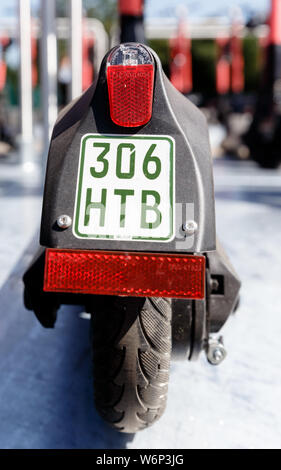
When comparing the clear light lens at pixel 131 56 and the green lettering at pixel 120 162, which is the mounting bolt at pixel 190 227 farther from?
the clear light lens at pixel 131 56

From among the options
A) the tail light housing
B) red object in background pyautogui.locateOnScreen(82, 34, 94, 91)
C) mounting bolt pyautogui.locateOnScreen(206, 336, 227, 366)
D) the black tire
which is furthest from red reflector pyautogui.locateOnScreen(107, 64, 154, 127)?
red object in background pyautogui.locateOnScreen(82, 34, 94, 91)

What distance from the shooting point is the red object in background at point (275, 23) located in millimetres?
6355

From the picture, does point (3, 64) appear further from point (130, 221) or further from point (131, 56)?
point (130, 221)

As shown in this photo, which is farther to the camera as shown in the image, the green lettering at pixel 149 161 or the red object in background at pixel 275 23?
the red object in background at pixel 275 23

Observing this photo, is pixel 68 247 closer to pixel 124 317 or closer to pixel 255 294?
pixel 124 317

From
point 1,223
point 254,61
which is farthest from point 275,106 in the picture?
point 254,61

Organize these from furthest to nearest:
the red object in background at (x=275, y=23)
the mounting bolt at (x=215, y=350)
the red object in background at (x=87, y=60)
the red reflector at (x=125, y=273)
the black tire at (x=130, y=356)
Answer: the red object in background at (x=87, y=60), the red object in background at (x=275, y=23), the mounting bolt at (x=215, y=350), the black tire at (x=130, y=356), the red reflector at (x=125, y=273)

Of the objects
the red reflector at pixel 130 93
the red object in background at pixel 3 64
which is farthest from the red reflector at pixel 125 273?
the red object in background at pixel 3 64

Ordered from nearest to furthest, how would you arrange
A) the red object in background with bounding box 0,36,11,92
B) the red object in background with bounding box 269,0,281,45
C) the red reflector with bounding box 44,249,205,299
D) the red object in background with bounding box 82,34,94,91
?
1. the red reflector with bounding box 44,249,205,299
2. the red object in background with bounding box 269,0,281,45
3. the red object in background with bounding box 0,36,11,92
4. the red object in background with bounding box 82,34,94,91

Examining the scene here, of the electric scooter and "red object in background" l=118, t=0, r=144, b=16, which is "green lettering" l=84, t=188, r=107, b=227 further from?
"red object in background" l=118, t=0, r=144, b=16

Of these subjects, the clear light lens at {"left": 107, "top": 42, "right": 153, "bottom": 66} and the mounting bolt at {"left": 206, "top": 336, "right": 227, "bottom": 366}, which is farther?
the mounting bolt at {"left": 206, "top": 336, "right": 227, "bottom": 366}

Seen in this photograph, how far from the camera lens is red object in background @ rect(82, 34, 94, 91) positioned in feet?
36.1

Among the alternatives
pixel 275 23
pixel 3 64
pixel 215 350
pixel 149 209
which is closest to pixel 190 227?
pixel 149 209

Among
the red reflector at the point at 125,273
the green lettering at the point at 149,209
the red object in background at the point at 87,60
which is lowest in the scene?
the red object in background at the point at 87,60
